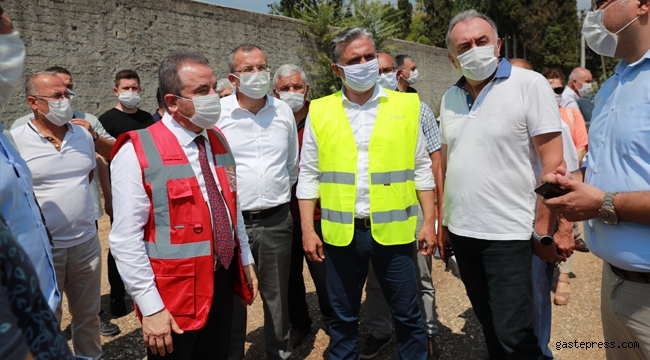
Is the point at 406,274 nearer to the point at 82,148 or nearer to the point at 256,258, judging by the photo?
the point at 256,258

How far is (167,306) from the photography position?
2.15 meters

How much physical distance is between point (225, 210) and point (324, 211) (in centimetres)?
71

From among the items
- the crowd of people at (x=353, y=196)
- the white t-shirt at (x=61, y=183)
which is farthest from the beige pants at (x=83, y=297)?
the white t-shirt at (x=61, y=183)

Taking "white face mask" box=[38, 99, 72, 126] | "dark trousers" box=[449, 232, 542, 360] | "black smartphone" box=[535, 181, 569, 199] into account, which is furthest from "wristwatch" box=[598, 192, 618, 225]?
"white face mask" box=[38, 99, 72, 126]

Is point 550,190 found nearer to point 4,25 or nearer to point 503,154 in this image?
point 503,154

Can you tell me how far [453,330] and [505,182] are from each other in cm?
188

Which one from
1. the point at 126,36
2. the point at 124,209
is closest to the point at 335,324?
the point at 124,209

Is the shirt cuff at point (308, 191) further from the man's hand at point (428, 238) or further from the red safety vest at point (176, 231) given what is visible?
the red safety vest at point (176, 231)

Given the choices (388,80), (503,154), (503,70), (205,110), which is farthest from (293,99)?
(503,154)

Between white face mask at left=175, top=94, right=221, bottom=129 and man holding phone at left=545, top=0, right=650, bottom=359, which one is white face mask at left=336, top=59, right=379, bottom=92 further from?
man holding phone at left=545, top=0, right=650, bottom=359

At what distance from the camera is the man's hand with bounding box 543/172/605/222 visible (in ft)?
6.14

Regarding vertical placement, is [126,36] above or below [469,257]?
above

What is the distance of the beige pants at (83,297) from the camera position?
10.9 ft

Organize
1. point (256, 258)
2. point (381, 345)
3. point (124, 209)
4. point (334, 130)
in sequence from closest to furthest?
point (124, 209) < point (334, 130) < point (256, 258) < point (381, 345)
